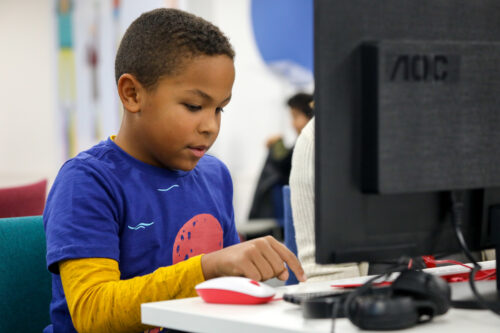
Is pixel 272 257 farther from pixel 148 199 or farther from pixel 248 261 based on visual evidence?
pixel 148 199

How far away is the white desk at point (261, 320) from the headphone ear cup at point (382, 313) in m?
0.01

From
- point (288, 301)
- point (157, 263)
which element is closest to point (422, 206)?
point (288, 301)

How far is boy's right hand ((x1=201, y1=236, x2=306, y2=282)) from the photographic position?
942 millimetres

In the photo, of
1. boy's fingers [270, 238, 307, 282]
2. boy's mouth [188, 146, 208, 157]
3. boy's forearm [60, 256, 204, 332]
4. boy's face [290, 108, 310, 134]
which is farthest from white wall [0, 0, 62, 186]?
boy's fingers [270, 238, 307, 282]

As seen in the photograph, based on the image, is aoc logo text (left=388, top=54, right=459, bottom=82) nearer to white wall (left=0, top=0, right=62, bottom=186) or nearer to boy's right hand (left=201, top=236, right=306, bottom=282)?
boy's right hand (left=201, top=236, right=306, bottom=282)

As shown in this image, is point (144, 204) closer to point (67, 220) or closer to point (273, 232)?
point (67, 220)

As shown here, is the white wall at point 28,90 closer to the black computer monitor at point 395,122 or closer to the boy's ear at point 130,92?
the boy's ear at point 130,92

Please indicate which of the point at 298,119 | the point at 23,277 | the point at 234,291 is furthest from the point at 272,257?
the point at 298,119

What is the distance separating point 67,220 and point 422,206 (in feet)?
1.82

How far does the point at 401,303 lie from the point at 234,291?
0.73ft

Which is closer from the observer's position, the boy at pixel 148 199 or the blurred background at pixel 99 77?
the boy at pixel 148 199

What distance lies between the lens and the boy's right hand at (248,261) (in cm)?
94

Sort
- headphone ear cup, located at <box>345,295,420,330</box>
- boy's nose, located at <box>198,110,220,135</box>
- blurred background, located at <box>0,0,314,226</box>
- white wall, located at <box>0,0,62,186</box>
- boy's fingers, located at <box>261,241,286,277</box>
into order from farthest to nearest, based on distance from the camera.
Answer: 1. white wall, located at <box>0,0,62,186</box>
2. blurred background, located at <box>0,0,314,226</box>
3. boy's nose, located at <box>198,110,220,135</box>
4. boy's fingers, located at <box>261,241,286,277</box>
5. headphone ear cup, located at <box>345,295,420,330</box>

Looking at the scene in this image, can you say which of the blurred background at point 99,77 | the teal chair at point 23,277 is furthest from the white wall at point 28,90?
the teal chair at point 23,277
